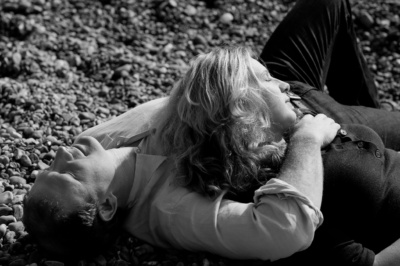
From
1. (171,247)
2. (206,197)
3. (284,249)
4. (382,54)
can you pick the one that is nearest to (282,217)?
(284,249)

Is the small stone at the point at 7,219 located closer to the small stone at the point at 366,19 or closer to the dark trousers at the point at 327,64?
the dark trousers at the point at 327,64

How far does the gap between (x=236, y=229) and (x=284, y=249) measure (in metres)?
0.22

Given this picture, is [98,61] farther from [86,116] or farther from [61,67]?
[86,116]

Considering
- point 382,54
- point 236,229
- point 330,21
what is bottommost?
point 382,54

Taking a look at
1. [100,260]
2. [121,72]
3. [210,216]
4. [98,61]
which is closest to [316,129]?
[210,216]

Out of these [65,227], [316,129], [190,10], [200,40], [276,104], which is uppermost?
[276,104]

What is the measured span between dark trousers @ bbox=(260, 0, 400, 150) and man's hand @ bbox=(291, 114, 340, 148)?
47 cm

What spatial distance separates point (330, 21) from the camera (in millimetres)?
4668

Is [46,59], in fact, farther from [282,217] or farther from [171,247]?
[282,217]

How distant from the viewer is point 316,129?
3.44 m

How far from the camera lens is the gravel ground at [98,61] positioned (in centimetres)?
398

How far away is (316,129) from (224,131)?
1.52 feet

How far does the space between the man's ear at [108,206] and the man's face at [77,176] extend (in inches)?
1.5

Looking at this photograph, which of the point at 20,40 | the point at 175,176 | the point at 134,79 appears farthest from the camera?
the point at 20,40
